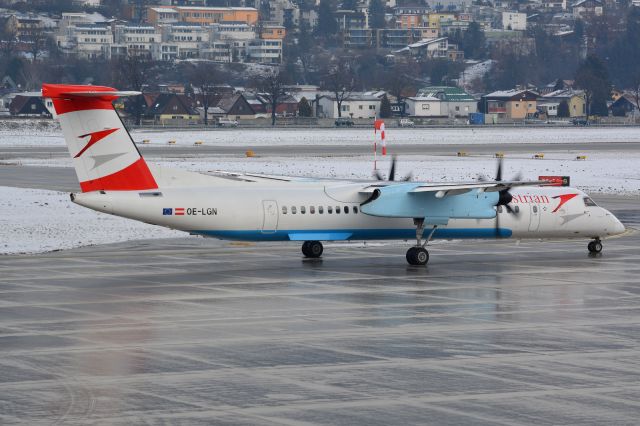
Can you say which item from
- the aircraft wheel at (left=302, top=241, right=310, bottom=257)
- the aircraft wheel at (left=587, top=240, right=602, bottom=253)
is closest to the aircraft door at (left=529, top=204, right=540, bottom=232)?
the aircraft wheel at (left=587, top=240, right=602, bottom=253)

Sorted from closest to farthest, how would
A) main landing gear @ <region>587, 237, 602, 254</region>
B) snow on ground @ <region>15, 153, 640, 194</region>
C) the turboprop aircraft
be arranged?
the turboprop aircraft, main landing gear @ <region>587, 237, 602, 254</region>, snow on ground @ <region>15, 153, 640, 194</region>

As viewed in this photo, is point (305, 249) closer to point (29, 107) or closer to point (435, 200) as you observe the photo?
point (435, 200)

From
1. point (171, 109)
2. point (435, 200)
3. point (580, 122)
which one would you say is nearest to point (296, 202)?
point (435, 200)

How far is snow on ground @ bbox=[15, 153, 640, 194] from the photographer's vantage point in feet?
222

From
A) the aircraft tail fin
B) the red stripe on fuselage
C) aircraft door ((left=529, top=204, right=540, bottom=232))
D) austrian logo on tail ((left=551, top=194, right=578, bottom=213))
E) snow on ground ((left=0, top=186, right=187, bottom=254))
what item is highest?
the aircraft tail fin

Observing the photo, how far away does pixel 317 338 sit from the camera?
24750 millimetres

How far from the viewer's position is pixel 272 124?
174 meters

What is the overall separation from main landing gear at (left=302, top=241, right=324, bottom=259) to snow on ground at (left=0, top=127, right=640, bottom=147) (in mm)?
72238

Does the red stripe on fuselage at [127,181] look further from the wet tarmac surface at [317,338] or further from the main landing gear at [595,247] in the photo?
the main landing gear at [595,247]

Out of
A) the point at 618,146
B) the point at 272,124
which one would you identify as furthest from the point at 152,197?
the point at 272,124

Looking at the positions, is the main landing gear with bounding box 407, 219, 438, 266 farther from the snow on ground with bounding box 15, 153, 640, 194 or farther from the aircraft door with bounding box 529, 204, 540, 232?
the snow on ground with bounding box 15, 153, 640, 194

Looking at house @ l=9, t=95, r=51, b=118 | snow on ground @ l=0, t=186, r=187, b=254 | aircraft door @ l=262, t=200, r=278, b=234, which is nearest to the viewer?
aircraft door @ l=262, t=200, r=278, b=234

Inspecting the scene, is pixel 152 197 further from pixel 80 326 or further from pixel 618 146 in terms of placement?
pixel 618 146

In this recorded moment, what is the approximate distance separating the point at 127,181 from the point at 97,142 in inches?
48.9
